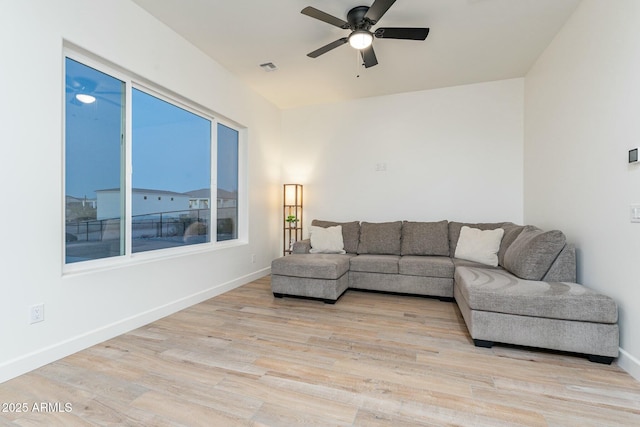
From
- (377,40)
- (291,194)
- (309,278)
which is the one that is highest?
(377,40)

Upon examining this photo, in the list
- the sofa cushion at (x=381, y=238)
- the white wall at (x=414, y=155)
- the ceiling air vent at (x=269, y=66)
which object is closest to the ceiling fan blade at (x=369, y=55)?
the ceiling air vent at (x=269, y=66)

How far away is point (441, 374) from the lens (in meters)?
1.84

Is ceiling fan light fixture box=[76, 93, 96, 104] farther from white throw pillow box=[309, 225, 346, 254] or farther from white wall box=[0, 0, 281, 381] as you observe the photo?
white throw pillow box=[309, 225, 346, 254]

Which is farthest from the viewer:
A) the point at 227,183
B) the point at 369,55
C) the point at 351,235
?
the point at 351,235

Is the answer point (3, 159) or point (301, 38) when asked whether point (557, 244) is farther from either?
point (3, 159)

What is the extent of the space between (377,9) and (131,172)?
8.29 ft

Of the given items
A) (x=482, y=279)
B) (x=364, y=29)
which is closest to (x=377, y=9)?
(x=364, y=29)

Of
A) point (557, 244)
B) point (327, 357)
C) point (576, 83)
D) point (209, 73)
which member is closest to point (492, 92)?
point (576, 83)

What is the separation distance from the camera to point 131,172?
2.67 metres

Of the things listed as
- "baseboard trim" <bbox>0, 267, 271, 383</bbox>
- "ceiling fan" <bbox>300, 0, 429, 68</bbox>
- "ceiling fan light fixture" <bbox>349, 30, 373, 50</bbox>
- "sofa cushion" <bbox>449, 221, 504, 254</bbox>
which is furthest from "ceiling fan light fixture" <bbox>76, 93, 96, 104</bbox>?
"sofa cushion" <bbox>449, 221, 504, 254</bbox>

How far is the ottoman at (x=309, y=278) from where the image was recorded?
321 centimetres

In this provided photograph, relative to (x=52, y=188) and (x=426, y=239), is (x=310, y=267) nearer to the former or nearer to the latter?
(x=426, y=239)

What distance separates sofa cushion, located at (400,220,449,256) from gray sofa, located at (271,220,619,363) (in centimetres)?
1

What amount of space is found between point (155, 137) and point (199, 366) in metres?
2.29
